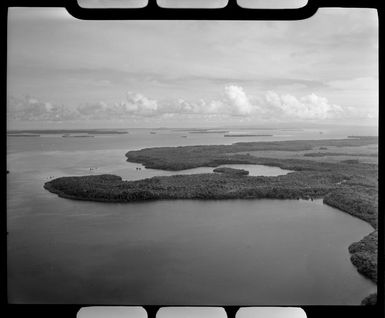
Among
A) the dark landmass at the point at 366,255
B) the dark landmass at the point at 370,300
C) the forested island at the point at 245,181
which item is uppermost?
the forested island at the point at 245,181

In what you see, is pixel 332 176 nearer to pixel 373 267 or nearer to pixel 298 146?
pixel 298 146

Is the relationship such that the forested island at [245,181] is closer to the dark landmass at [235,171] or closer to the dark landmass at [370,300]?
the dark landmass at [235,171]

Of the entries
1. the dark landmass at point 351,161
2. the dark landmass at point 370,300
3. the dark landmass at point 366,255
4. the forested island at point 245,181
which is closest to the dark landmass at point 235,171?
the forested island at point 245,181

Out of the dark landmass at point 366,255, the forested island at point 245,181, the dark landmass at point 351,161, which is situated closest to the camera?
the dark landmass at point 366,255

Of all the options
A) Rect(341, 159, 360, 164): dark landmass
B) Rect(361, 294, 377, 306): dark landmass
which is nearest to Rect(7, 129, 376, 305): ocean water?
Rect(361, 294, 377, 306): dark landmass

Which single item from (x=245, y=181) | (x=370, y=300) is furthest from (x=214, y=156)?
(x=370, y=300)

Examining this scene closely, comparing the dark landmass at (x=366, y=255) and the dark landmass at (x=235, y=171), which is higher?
the dark landmass at (x=235, y=171)
